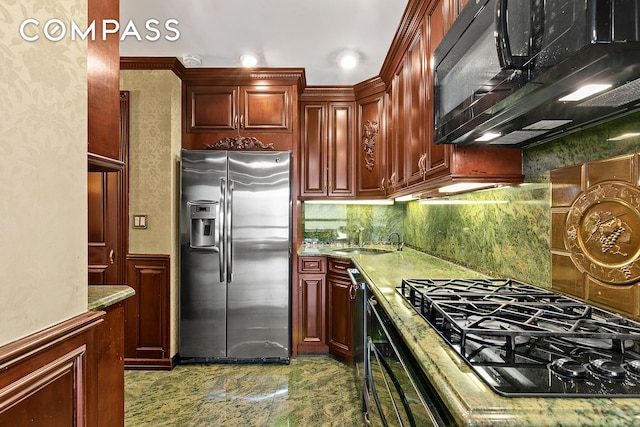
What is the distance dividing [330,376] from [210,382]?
93cm

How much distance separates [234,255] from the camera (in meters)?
2.91

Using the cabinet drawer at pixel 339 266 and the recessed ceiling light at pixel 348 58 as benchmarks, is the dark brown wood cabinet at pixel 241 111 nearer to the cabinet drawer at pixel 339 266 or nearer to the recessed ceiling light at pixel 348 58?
the recessed ceiling light at pixel 348 58

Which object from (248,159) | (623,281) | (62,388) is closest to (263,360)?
(248,159)

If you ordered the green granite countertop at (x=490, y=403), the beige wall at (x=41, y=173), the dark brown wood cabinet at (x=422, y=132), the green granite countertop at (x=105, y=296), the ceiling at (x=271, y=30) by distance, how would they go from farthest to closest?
the ceiling at (x=271, y=30), the dark brown wood cabinet at (x=422, y=132), the green granite countertop at (x=105, y=296), the beige wall at (x=41, y=173), the green granite countertop at (x=490, y=403)

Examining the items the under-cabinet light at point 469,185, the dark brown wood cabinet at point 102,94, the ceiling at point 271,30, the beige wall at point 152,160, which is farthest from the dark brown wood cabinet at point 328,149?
the dark brown wood cabinet at point 102,94

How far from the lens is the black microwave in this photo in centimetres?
61

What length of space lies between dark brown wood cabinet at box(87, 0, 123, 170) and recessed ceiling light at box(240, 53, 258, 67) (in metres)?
1.46

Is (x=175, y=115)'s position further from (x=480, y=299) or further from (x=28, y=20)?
→ (x=480, y=299)

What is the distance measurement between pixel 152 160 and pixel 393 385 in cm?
263

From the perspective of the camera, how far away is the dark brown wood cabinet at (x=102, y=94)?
126 cm

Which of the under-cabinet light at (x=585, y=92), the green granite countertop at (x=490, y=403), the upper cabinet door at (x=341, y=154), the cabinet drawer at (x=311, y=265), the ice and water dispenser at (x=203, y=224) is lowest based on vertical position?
the cabinet drawer at (x=311, y=265)

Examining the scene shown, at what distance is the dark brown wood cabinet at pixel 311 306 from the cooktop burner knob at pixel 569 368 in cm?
245

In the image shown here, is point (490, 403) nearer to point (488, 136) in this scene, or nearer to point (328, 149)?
point (488, 136)

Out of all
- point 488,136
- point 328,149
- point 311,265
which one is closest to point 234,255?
point 311,265
